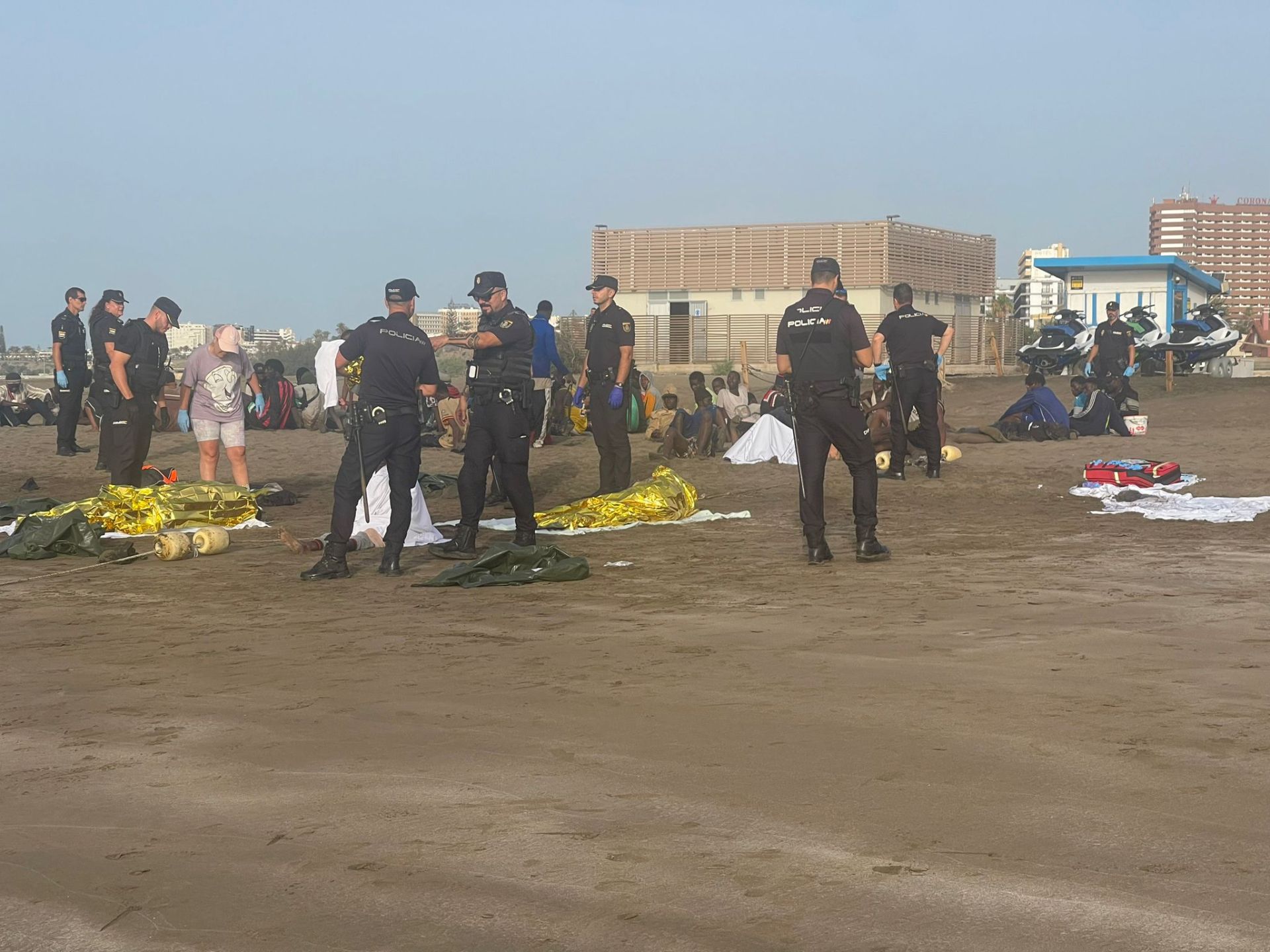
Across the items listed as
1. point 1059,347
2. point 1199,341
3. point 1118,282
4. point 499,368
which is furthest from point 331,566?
point 1118,282

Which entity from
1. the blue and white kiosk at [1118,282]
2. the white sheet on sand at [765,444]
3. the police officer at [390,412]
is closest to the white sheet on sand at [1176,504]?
the white sheet on sand at [765,444]

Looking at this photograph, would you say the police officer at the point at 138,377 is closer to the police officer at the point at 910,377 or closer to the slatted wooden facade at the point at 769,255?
the police officer at the point at 910,377

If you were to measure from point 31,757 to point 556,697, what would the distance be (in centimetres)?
179

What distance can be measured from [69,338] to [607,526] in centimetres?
918

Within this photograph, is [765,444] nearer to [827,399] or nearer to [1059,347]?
[827,399]

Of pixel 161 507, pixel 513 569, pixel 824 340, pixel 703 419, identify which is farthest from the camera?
pixel 703 419

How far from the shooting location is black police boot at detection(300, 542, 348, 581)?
28.3ft

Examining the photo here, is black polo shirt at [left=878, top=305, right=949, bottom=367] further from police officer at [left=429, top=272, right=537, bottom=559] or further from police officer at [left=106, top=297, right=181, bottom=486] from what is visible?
police officer at [left=106, top=297, right=181, bottom=486]

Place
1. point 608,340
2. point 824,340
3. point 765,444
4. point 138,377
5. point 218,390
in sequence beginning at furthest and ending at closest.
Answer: point 765,444
point 138,377
point 608,340
point 218,390
point 824,340

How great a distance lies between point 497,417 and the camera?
9.55m

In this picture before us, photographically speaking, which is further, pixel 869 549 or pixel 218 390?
pixel 218 390

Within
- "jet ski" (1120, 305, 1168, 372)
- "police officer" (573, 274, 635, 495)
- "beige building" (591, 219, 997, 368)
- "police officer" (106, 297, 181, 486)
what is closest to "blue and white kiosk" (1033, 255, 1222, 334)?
"beige building" (591, 219, 997, 368)

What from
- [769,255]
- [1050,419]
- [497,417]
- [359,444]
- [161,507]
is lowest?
[161,507]

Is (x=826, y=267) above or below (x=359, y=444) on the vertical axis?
above
